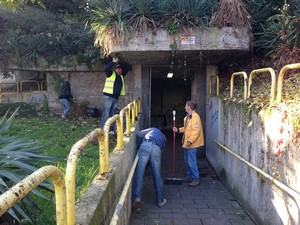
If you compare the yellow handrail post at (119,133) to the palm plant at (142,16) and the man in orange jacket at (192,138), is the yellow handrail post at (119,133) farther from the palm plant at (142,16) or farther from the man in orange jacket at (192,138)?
the palm plant at (142,16)

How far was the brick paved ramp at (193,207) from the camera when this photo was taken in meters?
5.13

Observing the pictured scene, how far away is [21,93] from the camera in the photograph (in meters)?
12.5

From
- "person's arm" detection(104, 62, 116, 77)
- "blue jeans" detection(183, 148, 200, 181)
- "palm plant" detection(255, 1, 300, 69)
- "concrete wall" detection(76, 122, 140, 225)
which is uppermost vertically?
"palm plant" detection(255, 1, 300, 69)

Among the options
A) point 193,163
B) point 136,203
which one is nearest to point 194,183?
point 193,163

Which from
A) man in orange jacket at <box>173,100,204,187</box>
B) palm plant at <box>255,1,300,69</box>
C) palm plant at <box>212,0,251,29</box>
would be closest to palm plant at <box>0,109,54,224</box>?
man in orange jacket at <box>173,100,204,187</box>

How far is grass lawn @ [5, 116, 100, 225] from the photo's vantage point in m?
3.73

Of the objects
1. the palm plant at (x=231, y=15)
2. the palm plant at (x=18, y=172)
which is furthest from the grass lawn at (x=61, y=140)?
the palm plant at (x=231, y=15)

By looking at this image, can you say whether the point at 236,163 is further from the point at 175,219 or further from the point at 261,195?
the point at 175,219

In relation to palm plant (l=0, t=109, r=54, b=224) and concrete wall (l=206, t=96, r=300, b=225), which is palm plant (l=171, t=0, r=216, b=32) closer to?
concrete wall (l=206, t=96, r=300, b=225)

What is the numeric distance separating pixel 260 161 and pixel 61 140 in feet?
15.9

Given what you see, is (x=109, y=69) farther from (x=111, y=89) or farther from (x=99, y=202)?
(x=99, y=202)

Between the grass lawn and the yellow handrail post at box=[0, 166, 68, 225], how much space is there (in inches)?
63.0

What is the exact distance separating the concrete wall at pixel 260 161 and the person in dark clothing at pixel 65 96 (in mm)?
5867

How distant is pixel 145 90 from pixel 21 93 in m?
5.80
